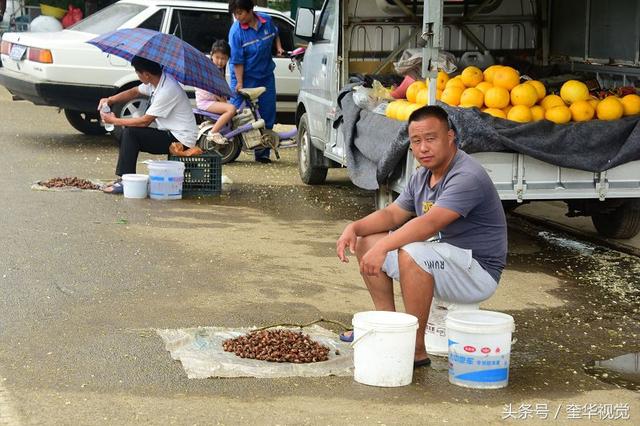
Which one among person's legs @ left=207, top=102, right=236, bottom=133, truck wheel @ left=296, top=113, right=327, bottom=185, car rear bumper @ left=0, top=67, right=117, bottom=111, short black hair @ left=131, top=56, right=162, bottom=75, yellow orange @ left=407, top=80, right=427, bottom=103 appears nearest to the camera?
yellow orange @ left=407, top=80, right=427, bottom=103

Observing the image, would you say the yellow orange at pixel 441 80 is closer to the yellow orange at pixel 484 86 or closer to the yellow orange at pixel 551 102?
the yellow orange at pixel 484 86

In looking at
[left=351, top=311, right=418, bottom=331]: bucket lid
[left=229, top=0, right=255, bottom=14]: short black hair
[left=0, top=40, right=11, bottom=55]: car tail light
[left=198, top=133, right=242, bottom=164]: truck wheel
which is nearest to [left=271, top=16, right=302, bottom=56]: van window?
[left=229, top=0, right=255, bottom=14]: short black hair

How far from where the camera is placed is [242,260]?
26.9ft

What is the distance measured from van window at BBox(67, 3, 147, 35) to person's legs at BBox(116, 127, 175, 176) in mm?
3395

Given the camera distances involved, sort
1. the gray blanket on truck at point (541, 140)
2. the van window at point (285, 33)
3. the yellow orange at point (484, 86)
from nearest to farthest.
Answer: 1. the gray blanket on truck at point (541, 140)
2. the yellow orange at point (484, 86)
3. the van window at point (285, 33)

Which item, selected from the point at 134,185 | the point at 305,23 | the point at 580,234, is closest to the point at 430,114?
the point at 580,234

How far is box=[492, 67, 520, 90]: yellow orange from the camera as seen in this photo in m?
8.70

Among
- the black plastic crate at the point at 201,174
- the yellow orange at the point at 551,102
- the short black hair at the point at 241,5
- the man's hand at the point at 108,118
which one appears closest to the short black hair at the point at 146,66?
the man's hand at the point at 108,118

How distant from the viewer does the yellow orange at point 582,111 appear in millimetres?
8461

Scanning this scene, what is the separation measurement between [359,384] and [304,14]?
6904 mm

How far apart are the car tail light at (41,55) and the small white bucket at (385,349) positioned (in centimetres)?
942

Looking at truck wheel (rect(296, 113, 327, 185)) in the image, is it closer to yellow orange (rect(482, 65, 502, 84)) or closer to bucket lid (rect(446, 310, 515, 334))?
yellow orange (rect(482, 65, 502, 84))

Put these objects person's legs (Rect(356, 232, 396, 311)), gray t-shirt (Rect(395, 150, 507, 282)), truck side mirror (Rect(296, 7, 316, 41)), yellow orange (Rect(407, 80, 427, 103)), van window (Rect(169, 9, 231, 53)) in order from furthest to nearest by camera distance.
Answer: van window (Rect(169, 9, 231, 53)) < truck side mirror (Rect(296, 7, 316, 41)) < yellow orange (Rect(407, 80, 427, 103)) < person's legs (Rect(356, 232, 396, 311)) < gray t-shirt (Rect(395, 150, 507, 282))

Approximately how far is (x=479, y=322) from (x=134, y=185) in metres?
6.00
